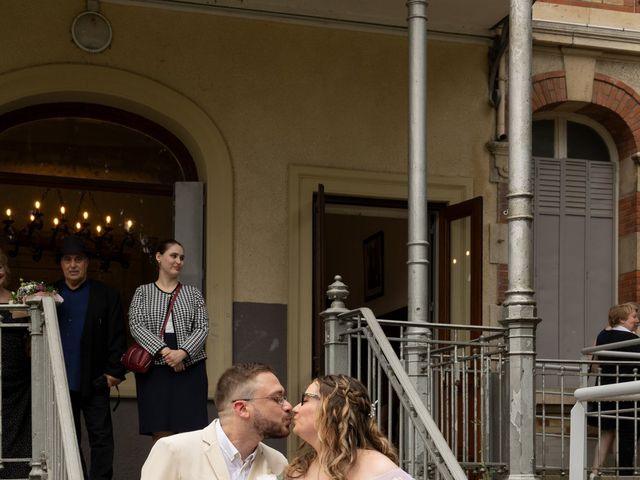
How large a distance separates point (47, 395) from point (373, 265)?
788cm

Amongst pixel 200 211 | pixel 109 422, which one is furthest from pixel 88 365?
pixel 200 211

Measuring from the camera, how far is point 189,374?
9711 millimetres

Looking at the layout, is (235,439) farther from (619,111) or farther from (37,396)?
Answer: (619,111)

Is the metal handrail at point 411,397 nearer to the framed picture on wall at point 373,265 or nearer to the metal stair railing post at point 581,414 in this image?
the metal stair railing post at point 581,414

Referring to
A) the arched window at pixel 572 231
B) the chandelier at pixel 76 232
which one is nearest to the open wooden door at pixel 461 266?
the arched window at pixel 572 231

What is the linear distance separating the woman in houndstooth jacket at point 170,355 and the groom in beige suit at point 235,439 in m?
3.14

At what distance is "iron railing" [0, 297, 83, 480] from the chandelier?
3690mm

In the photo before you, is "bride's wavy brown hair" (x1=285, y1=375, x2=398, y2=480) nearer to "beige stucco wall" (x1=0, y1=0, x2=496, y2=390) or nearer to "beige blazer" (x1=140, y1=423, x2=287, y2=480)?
"beige blazer" (x1=140, y1=423, x2=287, y2=480)

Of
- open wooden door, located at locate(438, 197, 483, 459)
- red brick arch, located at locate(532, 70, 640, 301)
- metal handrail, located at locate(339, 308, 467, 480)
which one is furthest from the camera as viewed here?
red brick arch, located at locate(532, 70, 640, 301)

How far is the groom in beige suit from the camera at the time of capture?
617 centimetres

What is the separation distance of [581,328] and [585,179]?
1.53 metres

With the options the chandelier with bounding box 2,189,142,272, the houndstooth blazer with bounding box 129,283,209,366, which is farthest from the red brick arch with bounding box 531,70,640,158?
the houndstooth blazer with bounding box 129,283,209,366

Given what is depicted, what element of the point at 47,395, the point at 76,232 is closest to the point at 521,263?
the point at 47,395

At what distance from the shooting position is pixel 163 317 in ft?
32.1
